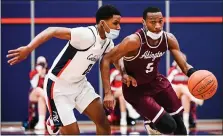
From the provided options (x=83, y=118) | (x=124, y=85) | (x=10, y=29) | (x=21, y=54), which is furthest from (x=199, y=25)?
(x=21, y=54)

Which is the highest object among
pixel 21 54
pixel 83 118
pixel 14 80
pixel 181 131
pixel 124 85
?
pixel 21 54

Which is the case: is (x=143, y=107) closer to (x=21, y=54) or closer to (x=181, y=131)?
(x=181, y=131)

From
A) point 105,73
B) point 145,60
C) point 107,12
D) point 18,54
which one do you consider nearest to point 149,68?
point 145,60

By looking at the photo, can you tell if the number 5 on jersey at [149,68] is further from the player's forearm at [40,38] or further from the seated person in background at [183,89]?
the seated person in background at [183,89]

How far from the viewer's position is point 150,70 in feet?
20.6

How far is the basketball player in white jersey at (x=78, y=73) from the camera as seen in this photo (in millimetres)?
5781

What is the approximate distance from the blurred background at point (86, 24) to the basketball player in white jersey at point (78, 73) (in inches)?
235

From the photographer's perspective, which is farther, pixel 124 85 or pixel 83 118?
pixel 83 118

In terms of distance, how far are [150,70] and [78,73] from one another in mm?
920

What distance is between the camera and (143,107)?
6230mm

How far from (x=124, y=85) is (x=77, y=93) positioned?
0.73 metres

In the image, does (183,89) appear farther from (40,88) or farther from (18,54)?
(18,54)

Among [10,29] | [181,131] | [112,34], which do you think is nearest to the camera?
[112,34]

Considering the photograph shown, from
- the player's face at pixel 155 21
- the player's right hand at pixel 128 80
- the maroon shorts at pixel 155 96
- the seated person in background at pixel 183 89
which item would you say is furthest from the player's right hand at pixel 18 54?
the seated person in background at pixel 183 89
